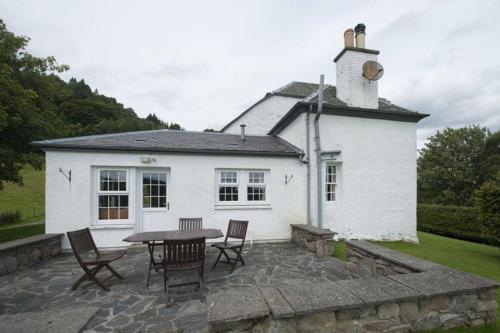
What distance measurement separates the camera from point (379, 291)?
2750 millimetres

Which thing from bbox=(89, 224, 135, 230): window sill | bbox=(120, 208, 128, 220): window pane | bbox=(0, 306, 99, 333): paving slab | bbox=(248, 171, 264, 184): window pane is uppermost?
bbox=(248, 171, 264, 184): window pane

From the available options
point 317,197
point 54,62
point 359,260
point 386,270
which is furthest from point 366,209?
point 54,62

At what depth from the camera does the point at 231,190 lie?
8.00 meters

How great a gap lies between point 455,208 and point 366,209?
874cm

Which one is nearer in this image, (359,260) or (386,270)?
(386,270)

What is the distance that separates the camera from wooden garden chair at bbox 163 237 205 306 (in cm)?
383

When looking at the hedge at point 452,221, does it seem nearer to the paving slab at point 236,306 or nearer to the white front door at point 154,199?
the paving slab at point 236,306

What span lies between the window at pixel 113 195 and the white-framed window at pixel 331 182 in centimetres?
701

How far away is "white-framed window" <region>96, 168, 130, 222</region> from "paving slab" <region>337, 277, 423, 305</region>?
673cm

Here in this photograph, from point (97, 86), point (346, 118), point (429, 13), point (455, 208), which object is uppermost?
point (97, 86)

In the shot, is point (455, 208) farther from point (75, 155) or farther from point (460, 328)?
point (75, 155)

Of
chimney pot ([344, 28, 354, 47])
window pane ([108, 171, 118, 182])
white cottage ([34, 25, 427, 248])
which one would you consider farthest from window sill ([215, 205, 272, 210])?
chimney pot ([344, 28, 354, 47])

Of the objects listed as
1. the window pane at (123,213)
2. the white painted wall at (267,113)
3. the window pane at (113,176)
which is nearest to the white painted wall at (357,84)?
the white painted wall at (267,113)

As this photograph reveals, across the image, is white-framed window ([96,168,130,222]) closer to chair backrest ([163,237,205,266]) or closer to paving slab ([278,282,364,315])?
chair backrest ([163,237,205,266])
